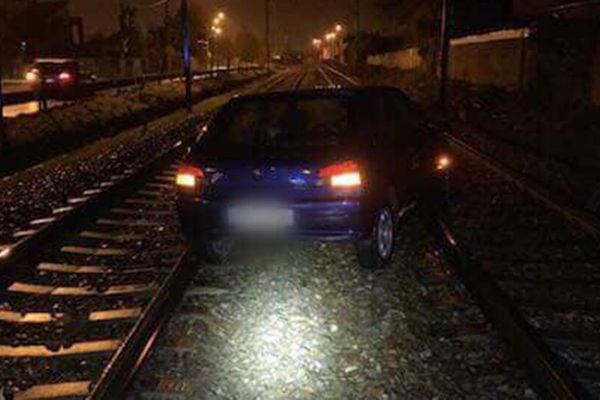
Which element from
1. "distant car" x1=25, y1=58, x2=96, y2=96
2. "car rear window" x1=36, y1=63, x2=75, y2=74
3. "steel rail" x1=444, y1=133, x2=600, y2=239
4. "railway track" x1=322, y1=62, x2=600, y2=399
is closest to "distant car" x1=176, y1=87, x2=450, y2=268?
"railway track" x1=322, y1=62, x2=600, y2=399

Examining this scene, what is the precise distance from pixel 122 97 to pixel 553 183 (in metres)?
21.8

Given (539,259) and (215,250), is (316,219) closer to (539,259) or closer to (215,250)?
(215,250)

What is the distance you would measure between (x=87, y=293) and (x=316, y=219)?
2104 mm

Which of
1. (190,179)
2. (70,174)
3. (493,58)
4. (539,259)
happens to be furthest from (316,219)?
(493,58)

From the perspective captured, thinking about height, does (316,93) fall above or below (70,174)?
above

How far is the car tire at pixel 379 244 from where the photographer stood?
6738mm

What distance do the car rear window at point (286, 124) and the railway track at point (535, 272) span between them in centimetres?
167

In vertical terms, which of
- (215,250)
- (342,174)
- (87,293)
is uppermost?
(342,174)

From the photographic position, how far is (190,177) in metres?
6.75

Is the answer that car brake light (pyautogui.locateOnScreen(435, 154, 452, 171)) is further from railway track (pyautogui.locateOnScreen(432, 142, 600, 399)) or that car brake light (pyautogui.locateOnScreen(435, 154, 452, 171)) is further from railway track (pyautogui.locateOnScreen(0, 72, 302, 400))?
railway track (pyautogui.locateOnScreen(0, 72, 302, 400))

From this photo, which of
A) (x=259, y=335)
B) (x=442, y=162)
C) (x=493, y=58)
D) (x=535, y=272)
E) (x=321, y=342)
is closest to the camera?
(x=321, y=342)

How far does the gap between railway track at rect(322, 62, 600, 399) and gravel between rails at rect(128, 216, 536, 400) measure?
0.62 feet

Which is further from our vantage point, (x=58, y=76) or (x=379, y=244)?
(x=58, y=76)

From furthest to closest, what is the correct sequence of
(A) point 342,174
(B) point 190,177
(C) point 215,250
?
(C) point 215,250 < (B) point 190,177 < (A) point 342,174
